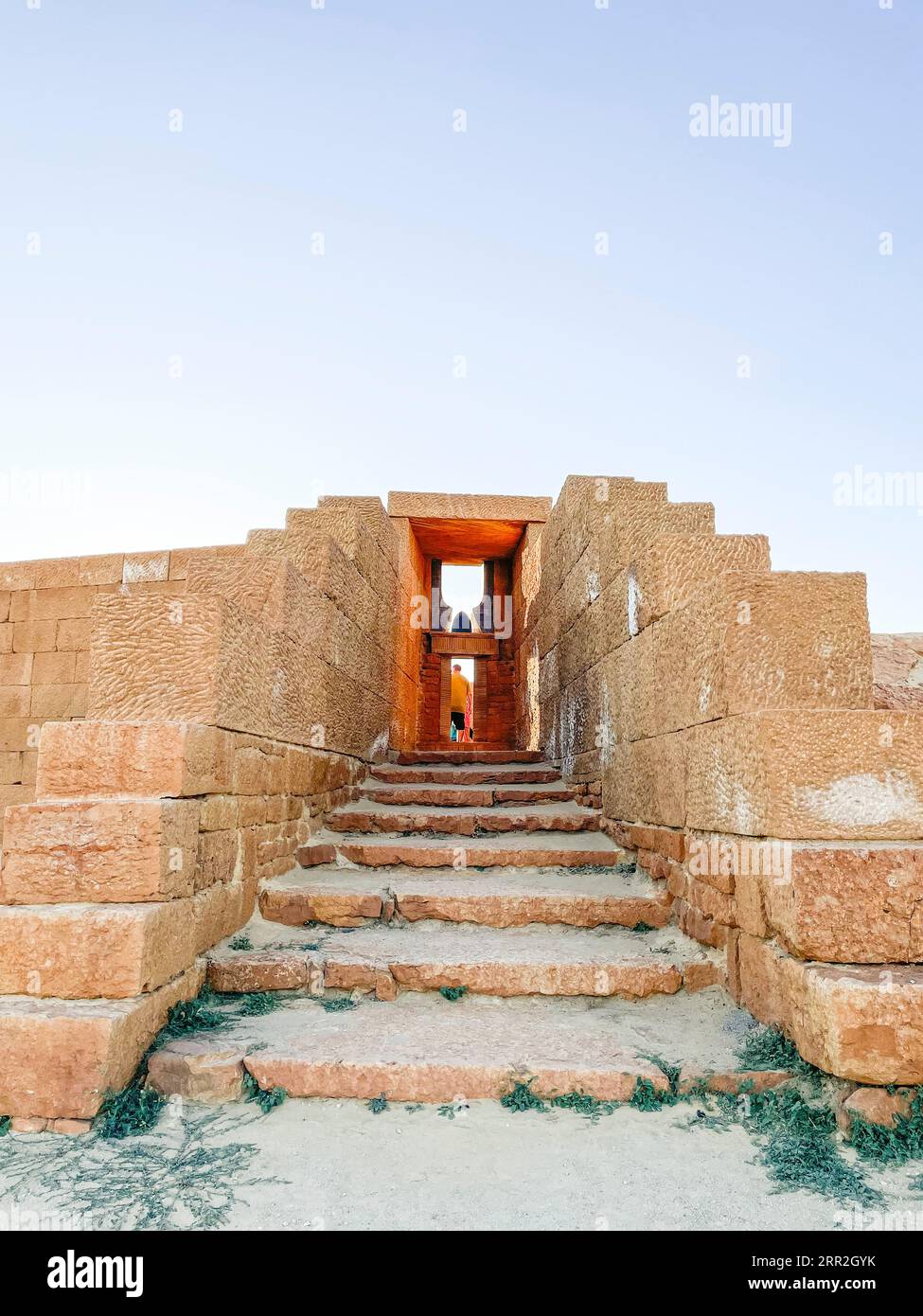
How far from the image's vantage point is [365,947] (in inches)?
142

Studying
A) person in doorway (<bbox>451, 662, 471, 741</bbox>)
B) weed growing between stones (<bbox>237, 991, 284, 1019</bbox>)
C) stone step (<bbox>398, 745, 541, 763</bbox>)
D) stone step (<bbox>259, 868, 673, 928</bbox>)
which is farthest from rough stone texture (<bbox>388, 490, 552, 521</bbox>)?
person in doorway (<bbox>451, 662, 471, 741</bbox>)

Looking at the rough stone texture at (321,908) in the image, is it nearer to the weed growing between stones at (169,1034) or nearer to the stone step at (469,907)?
the stone step at (469,907)

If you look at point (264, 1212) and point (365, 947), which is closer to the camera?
point (264, 1212)

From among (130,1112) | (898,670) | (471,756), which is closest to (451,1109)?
(130,1112)

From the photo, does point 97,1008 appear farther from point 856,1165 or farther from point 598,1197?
point 856,1165

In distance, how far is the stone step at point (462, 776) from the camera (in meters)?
6.63

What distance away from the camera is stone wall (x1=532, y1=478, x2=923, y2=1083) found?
2545 mm

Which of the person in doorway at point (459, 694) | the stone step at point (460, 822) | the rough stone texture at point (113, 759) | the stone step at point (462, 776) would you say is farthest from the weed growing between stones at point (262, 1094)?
the person in doorway at point (459, 694)

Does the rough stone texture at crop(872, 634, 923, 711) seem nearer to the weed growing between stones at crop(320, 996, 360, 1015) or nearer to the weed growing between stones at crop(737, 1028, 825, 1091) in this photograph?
the weed growing between stones at crop(737, 1028, 825, 1091)

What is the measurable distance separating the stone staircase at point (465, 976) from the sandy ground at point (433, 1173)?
0.13 metres

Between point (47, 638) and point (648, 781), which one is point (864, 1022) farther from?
point (47, 638)

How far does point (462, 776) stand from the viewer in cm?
663
